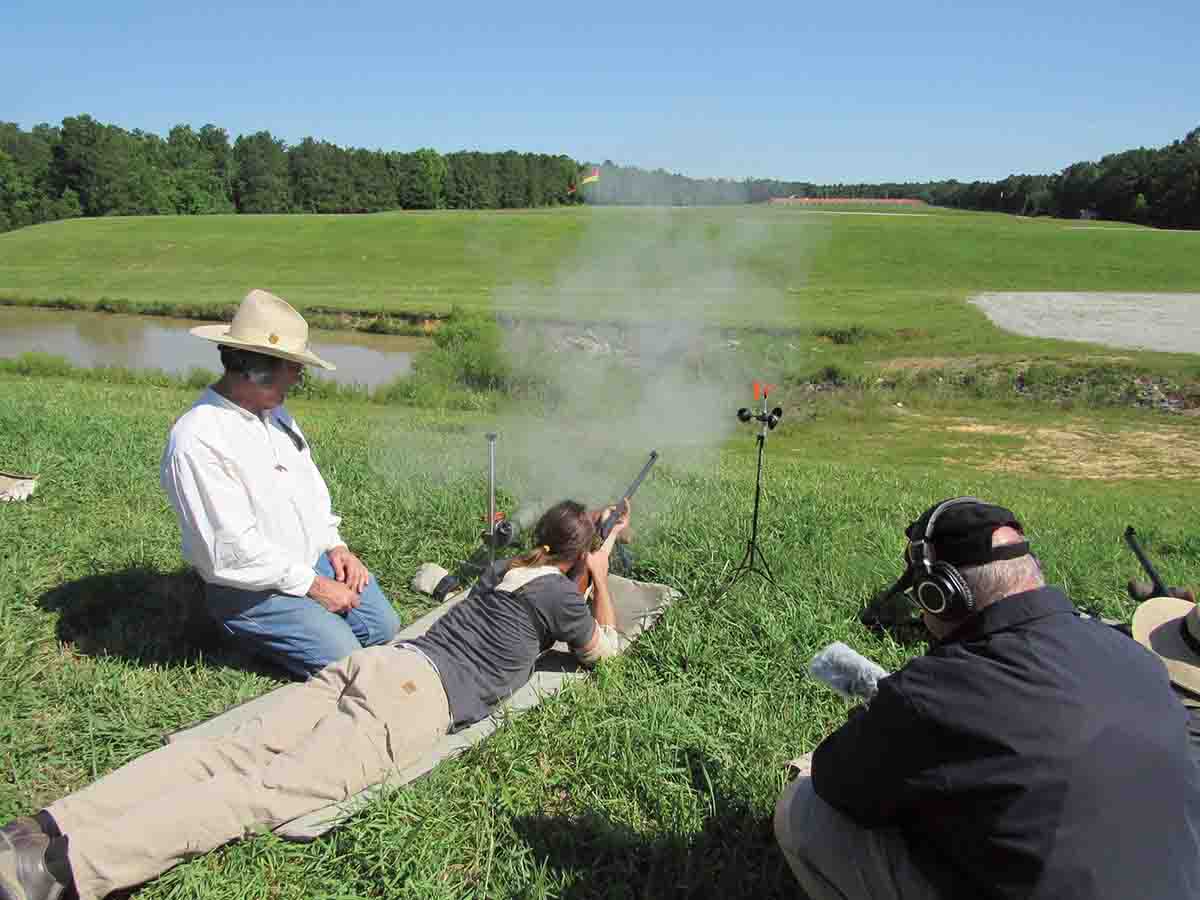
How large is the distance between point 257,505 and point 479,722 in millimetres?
1265

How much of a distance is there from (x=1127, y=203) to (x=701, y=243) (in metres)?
61.8

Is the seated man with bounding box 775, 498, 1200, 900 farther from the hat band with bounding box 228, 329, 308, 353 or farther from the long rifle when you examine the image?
the hat band with bounding box 228, 329, 308, 353

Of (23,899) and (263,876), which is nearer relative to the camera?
(23,899)

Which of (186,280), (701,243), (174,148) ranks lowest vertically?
(186,280)

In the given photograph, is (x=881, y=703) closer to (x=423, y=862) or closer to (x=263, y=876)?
(x=423, y=862)

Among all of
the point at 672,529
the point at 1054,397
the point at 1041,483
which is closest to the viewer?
the point at 672,529

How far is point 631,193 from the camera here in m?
7.53

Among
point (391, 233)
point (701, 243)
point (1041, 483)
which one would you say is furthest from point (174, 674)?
point (391, 233)

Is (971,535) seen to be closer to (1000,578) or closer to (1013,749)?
(1000,578)

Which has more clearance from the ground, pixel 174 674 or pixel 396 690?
pixel 396 690

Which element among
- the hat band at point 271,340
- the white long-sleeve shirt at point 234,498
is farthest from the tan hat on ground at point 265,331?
the white long-sleeve shirt at point 234,498

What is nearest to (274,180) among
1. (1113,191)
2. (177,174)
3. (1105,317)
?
(177,174)

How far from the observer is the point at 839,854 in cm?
223

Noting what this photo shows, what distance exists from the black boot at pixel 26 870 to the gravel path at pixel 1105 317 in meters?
21.2
